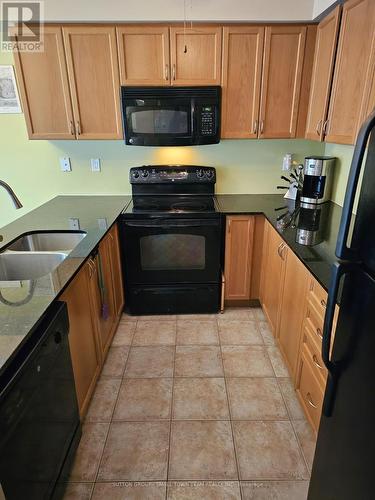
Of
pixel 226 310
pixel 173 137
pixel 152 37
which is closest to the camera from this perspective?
pixel 152 37

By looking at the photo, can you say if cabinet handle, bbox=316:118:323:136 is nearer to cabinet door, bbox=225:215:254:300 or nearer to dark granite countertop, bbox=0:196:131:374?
cabinet door, bbox=225:215:254:300

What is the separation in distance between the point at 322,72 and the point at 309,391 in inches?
80.8

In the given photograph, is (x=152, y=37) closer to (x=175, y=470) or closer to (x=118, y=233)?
(x=118, y=233)

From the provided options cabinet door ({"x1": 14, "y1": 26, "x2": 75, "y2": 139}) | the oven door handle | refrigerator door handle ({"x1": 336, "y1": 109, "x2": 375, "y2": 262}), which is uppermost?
cabinet door ({"x1": 14, "y1": 26, "x2": 75, "y2": 139})

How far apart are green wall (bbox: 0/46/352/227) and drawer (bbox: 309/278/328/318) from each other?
1.62 meters

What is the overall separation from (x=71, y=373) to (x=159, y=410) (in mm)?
626

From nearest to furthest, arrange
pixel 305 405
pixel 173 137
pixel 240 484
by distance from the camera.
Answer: pixel 240 484
pixel 305 405
pixel 173 137

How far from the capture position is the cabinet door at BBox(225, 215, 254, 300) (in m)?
2.46

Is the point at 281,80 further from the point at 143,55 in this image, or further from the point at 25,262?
the point at 25,262

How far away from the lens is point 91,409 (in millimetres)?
1793

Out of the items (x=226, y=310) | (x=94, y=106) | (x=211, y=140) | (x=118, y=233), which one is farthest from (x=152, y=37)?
(x=226, y=310)

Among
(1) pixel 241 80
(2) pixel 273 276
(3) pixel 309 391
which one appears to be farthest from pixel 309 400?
(1) pixel 241 80

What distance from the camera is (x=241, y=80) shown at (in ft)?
7.76

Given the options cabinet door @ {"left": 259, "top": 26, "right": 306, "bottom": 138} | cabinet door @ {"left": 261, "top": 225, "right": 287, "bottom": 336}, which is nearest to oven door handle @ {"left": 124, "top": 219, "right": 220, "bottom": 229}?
cabinet door @ {"left": 261, "top": 225, "right": 287, "bottom": 336}
